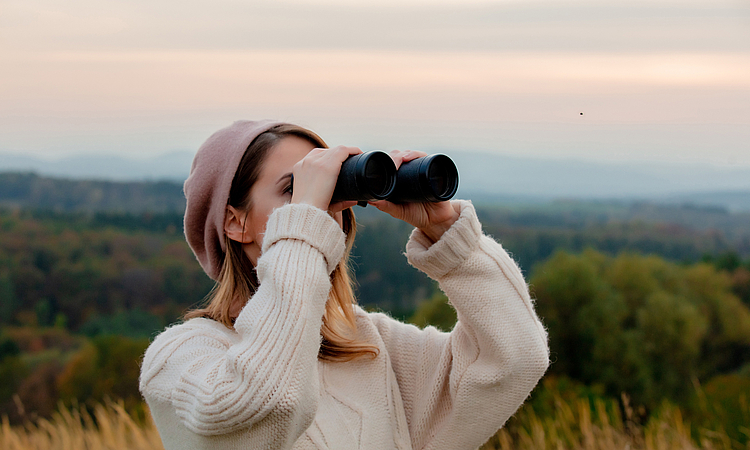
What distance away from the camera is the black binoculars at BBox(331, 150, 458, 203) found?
131cm

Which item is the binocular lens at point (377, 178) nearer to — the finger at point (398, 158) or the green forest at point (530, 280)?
the finger at point (398, 158)

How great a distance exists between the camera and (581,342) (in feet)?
37.3

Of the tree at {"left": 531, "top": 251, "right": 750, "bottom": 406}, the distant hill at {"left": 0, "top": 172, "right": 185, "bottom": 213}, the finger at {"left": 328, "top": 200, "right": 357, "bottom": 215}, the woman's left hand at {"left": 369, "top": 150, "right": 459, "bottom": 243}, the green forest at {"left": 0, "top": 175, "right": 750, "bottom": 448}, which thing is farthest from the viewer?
the distant hill at {"left": 0, "top": 172, "right": 185, "bottom": 213}

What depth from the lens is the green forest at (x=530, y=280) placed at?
1130 cm

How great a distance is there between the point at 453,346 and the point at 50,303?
18591 millimetres

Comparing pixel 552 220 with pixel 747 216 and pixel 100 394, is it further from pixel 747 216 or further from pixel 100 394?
pixel 100 394

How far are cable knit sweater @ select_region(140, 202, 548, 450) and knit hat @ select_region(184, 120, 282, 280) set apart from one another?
0.78 ft

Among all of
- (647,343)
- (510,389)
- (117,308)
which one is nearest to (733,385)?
(647,343)

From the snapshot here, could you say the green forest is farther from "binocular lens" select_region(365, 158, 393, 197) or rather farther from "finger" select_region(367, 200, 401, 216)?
"binocular lens" select_region(365, 158, 393, 197)

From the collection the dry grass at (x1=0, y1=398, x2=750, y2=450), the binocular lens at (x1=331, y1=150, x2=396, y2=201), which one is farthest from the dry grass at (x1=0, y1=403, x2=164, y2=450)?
the binocular lens at (x1=331, y1=150, x2=396, y2=201)

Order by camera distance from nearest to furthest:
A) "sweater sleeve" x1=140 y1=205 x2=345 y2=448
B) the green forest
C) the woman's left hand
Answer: "sweater sleeve" x1=140 y1=205 x2=345 y2=448
the woman's left hand
the green forest

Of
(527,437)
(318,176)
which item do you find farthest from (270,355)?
(527,437)

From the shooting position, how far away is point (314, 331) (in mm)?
1199

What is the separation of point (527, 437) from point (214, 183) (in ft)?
8.42
